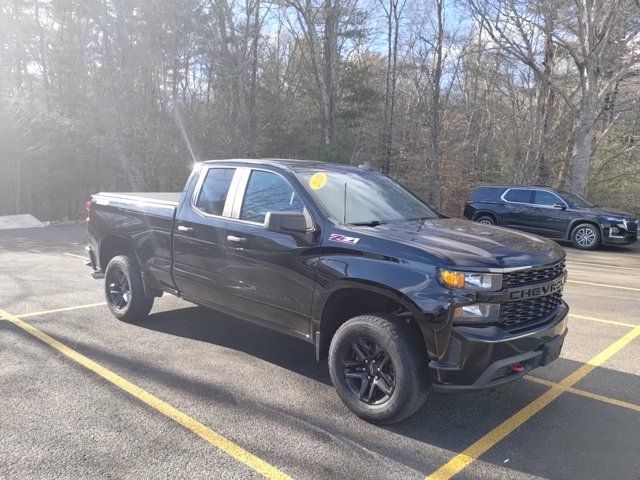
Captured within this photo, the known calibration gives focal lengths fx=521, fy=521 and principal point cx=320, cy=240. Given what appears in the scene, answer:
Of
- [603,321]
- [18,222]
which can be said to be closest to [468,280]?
[603,321]

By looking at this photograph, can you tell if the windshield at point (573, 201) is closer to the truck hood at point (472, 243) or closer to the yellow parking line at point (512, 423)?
the yellow parking line at point (512, 423)

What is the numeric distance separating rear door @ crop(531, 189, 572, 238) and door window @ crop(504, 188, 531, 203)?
0.19m

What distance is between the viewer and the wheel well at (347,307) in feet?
12.1

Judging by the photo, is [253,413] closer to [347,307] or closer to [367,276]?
[347,307]

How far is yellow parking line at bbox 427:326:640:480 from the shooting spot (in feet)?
10.0

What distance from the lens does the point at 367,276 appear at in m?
3.48

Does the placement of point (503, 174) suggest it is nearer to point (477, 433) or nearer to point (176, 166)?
point (176, 166)

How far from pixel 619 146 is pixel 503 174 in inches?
176

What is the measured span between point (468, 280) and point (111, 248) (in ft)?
14.5

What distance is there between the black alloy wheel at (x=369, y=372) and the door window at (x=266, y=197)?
1161 mm

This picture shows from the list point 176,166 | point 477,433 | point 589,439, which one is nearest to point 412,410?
point 477,433

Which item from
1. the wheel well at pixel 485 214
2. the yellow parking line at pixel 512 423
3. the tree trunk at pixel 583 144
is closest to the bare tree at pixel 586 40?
the tree trunk at pixel 583 144

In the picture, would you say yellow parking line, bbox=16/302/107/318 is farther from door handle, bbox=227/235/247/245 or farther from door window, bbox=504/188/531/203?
door window, bbox=504/188/531/203

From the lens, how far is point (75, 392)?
12.9ft
